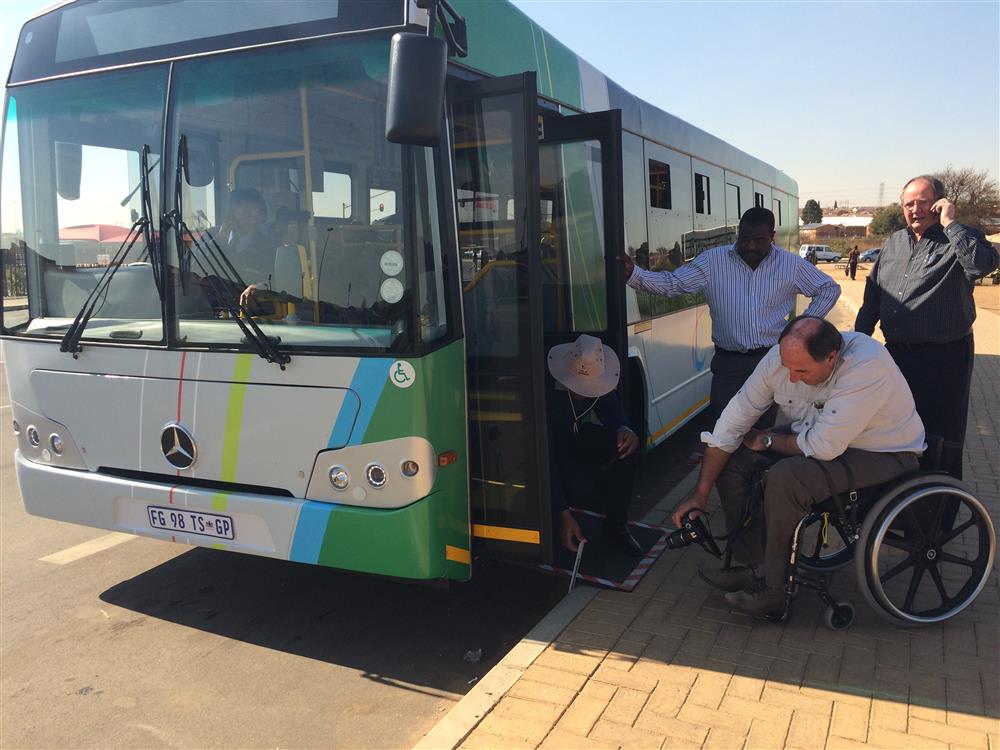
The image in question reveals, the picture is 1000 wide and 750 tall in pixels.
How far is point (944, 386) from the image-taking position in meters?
4.64

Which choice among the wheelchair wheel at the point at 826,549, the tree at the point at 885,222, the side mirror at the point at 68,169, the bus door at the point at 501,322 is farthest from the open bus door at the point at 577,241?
the tree at the point at 885,222

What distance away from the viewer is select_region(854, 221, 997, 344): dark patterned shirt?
4.33m

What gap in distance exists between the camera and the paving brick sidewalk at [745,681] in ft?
10.3

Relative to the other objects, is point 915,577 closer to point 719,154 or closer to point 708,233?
point 708,233

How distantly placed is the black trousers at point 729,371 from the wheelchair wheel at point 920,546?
1419mm

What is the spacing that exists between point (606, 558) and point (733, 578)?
949 millimetres

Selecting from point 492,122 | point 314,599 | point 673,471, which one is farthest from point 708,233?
point 314,599

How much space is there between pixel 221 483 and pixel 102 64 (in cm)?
222

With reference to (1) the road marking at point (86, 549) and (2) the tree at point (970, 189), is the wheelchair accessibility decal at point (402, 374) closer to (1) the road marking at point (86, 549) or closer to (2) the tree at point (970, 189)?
(1) the road marking at point (86, 549)

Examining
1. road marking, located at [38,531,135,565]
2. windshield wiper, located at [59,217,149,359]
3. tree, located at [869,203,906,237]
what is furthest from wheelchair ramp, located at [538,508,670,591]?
tree, located at [869,203,906,237]

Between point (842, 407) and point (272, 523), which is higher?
point (842, 407)

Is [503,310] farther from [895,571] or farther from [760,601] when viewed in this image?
[895,571]

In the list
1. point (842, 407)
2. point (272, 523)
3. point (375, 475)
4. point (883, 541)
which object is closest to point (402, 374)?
point (375, 475)

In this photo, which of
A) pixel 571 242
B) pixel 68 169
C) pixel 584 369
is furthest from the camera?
pixel 571 242
